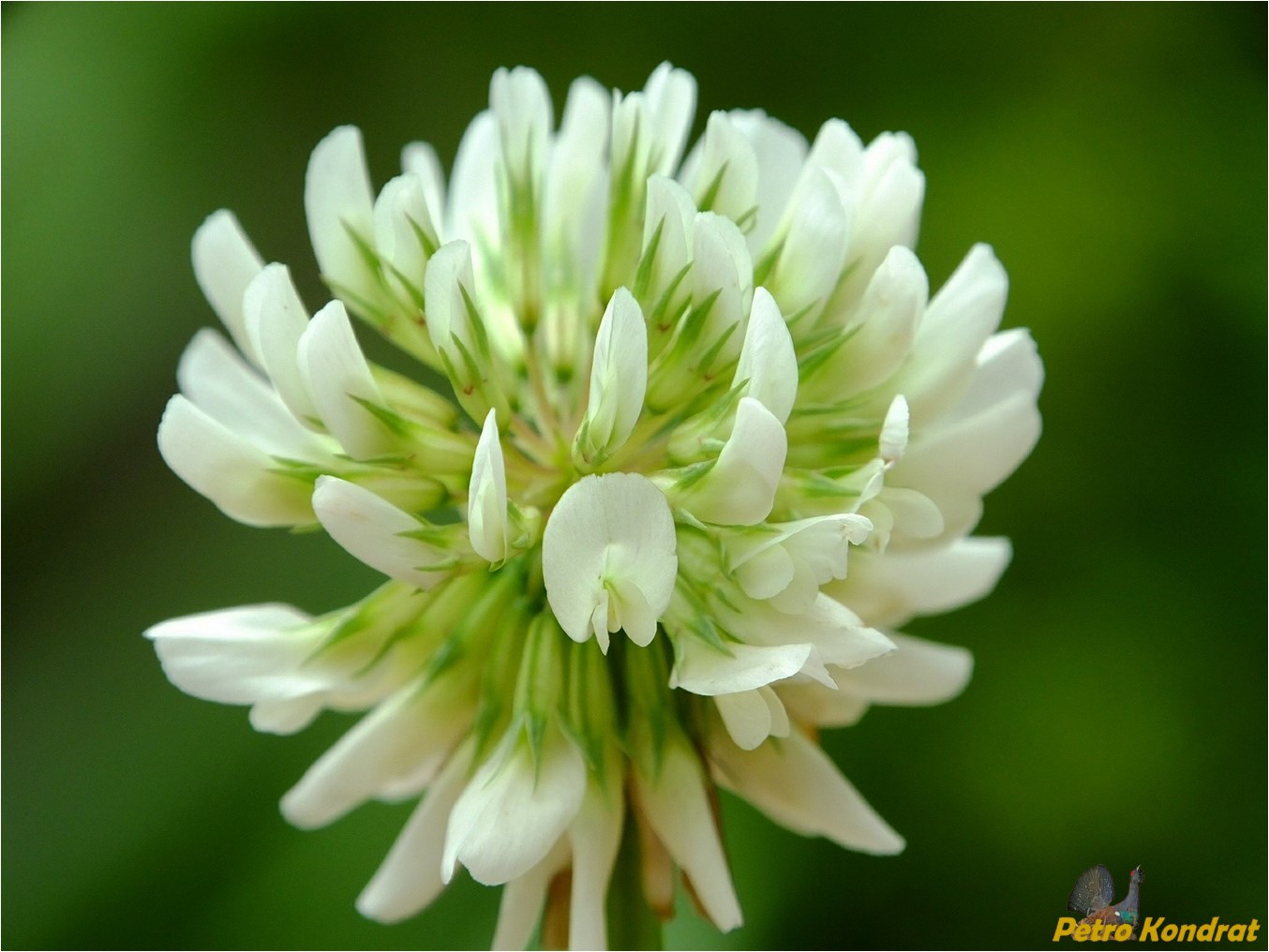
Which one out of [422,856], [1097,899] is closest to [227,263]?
[422,856]

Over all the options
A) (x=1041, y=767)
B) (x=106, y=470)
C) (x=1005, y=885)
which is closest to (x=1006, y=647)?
(x=1041, y=767)

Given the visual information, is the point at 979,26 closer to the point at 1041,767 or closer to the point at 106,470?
the point at 1041,767

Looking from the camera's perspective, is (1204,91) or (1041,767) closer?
(1041,767)

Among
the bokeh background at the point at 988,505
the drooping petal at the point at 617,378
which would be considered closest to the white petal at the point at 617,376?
the drooping petal at the point at 617,378

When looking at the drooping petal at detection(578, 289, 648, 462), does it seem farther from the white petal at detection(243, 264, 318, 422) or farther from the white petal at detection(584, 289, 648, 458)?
the white petal at detection(243, 264, 318, 422)

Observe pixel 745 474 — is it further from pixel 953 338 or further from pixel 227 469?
pixel 227 469

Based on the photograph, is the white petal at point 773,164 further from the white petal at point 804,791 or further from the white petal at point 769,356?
the white petal at point 804,791
